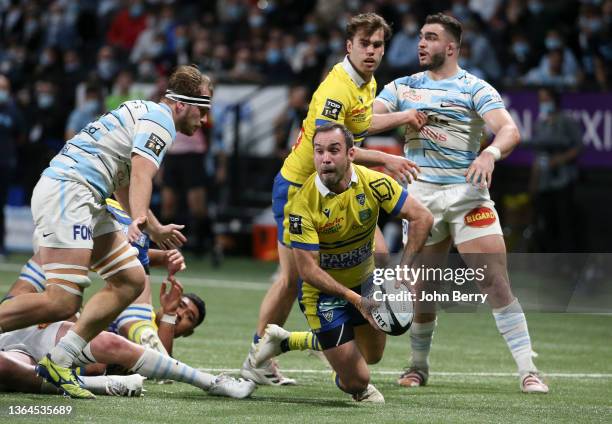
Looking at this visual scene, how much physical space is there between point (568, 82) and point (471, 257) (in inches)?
356

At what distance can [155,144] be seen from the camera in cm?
710

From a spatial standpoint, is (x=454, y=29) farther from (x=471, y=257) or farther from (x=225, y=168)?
(x=225, y=168)

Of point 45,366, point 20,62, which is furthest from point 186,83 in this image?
point 20,62

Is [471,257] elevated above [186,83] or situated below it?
below

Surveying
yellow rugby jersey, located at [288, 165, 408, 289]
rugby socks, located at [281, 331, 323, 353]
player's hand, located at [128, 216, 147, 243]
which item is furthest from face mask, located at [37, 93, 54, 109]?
player's hand, located at [128, 216, 147, 243]

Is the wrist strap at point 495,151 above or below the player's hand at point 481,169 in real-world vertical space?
above

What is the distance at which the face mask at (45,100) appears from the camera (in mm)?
21625

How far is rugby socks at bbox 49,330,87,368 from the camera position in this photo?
707cm

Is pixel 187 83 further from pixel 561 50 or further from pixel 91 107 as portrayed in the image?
pixel 91 107

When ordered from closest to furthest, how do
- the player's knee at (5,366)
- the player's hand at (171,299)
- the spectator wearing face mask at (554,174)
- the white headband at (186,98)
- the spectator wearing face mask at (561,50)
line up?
the player's knee at (5,366) → the white headband at (186,98) → the player's hand at (171,299) → the spectator wearing face mask at (554,174) → the spectator wearing face mask at (561,50)

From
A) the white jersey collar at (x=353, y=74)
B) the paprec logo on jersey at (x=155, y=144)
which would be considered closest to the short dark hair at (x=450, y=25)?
the white jersey collar at (x=353, y=74)

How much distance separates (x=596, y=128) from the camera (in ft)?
54.2

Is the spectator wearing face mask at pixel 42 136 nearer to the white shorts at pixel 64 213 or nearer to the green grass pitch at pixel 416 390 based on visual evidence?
the green grass pitch at pixel 416 390

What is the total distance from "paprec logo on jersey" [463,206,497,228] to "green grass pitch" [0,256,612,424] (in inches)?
42.2
